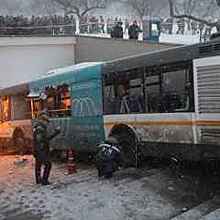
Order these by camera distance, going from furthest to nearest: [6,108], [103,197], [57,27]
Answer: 1. [57,27]
2. [6,108]
3. [103,197]

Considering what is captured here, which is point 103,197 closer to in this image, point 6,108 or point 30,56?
point 6,108

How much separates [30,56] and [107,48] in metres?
4.42

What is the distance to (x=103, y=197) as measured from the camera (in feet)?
35.6

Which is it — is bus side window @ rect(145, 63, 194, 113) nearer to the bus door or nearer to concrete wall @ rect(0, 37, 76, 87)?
the bus door

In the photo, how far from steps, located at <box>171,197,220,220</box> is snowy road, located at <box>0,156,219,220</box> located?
229 millimetres

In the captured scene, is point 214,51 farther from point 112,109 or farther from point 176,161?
point 112,109

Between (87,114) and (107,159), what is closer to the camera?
(107,159)

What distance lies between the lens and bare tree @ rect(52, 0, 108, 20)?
59.6 m

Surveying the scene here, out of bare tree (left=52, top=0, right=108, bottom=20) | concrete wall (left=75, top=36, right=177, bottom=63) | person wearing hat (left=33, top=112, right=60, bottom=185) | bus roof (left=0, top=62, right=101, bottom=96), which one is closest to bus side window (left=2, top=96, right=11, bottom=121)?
bus roof (left=0, top=62, right=101, bottom=96)

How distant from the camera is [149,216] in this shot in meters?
9.61

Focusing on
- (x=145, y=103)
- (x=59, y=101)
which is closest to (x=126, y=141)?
(x=145, y=103)

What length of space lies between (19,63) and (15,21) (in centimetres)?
381

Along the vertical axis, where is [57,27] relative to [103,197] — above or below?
above

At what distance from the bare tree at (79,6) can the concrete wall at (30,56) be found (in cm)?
2694
